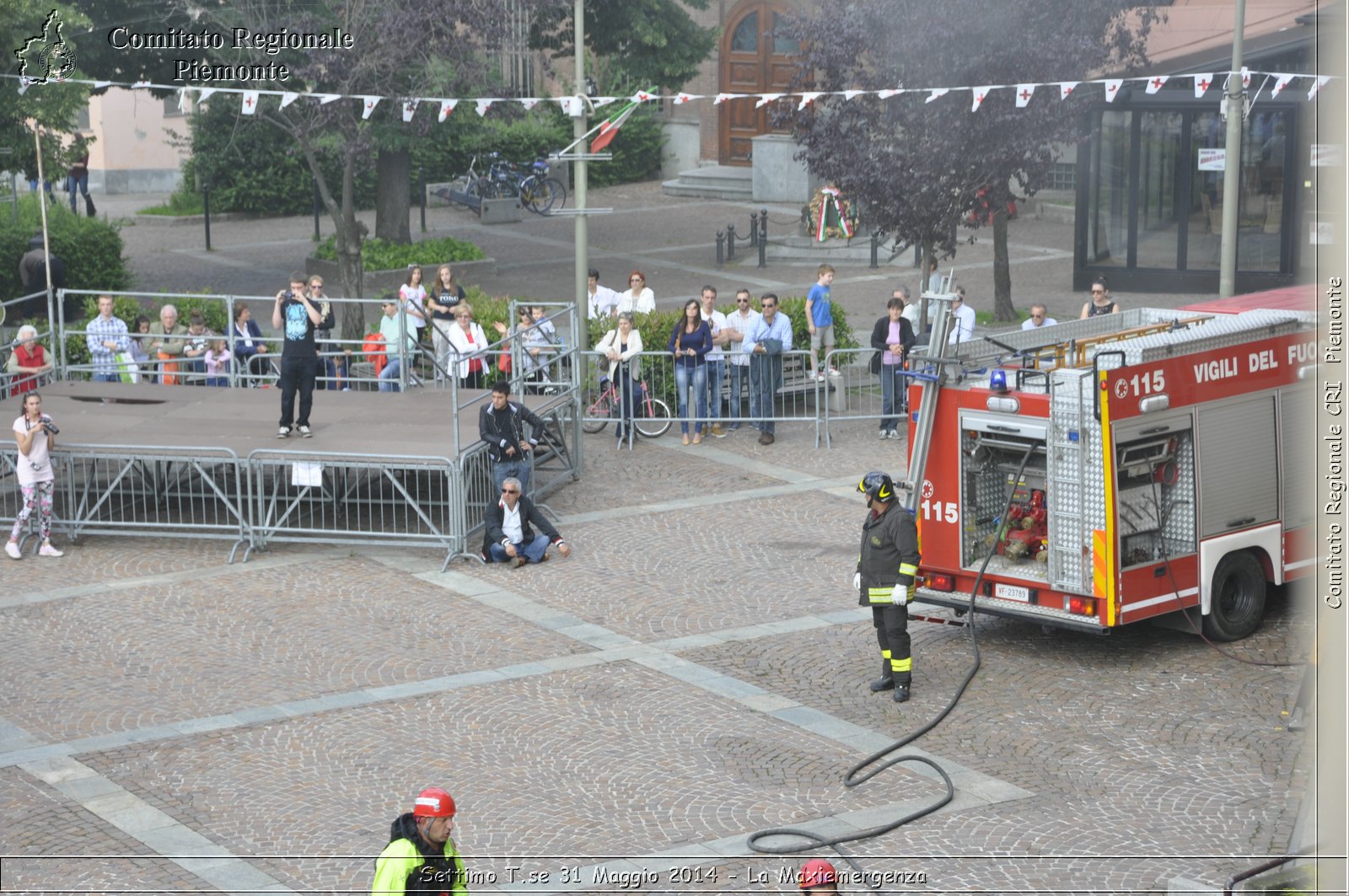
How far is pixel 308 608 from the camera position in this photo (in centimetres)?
1459

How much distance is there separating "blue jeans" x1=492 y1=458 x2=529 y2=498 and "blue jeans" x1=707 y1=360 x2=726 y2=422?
160 inches

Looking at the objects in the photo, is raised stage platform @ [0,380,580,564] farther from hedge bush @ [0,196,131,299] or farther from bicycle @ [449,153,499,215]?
bicycle @ [449,153,499,215]

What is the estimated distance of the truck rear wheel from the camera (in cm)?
1324

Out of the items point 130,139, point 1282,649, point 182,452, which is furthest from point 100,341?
point 130,139

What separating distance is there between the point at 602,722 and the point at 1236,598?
5130mm

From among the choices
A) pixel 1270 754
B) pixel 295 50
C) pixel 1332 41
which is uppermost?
pixel 295 50

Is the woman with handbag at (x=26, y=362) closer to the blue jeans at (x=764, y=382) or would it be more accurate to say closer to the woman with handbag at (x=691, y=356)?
the woman with handbag at (x=691, y=356)

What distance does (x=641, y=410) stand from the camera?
20422 millimetres

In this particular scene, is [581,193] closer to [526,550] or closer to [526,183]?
[526,550]

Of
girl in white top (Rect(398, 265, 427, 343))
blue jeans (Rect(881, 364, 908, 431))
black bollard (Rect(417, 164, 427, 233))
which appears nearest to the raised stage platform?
girl in white top (Rect(398, 265, 427, 343))

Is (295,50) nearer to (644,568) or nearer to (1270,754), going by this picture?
(644,568)

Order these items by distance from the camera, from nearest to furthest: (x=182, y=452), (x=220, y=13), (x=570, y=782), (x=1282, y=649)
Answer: (x=570, y=782), (x=1282, y=649), (x=182, y=452), (x=220, y=13)

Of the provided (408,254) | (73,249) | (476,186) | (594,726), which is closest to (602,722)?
(594,726)

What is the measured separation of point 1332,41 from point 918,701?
7.03 m
